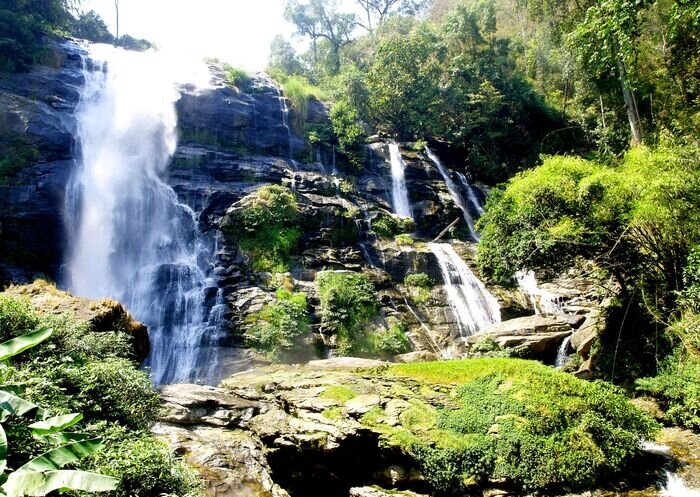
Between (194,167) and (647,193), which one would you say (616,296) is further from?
(194,167)

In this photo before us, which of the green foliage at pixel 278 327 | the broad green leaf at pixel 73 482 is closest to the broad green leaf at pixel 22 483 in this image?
the broad green leaf at pixel 73 482

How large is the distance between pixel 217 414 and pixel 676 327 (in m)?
10.1

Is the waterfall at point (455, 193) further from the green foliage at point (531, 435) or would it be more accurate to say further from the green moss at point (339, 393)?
the green foliage at point (531, 435)

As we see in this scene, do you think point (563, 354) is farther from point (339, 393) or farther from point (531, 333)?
point (339, 393)

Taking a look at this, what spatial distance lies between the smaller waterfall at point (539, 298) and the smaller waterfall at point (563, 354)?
333 cm

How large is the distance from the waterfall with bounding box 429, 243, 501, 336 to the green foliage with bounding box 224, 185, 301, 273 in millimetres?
6656

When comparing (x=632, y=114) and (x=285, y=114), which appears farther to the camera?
(x=285, y=114)

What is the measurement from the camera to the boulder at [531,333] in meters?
14.3

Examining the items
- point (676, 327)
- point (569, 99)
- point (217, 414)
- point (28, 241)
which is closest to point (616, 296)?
point (676, 327)

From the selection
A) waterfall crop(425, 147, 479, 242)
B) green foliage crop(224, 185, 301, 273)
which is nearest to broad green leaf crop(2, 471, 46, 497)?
green foliage crop(224, 185, 301, 273)

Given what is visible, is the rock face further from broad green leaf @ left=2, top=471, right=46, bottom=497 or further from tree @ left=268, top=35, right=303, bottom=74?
tree @ left=268, top=35, right=303, bottom=74

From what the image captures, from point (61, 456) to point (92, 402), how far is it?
4072mm

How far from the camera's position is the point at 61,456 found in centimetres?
222

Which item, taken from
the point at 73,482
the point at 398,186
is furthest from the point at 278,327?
the point at 73,482
